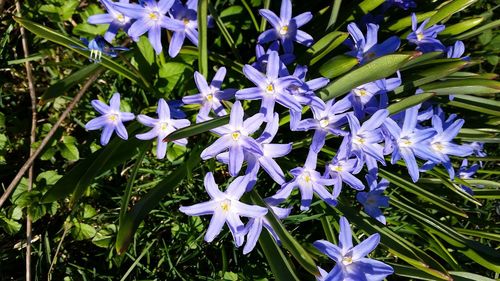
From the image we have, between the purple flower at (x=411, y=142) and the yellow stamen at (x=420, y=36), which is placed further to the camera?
the yellow stamen at (x=420, y=36)

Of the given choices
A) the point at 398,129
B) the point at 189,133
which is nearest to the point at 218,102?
the point at 189,133

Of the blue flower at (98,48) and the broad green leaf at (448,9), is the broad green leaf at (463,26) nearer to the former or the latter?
the broad green leaf at (448,9)

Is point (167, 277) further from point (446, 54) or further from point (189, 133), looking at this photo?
point (446, 54)

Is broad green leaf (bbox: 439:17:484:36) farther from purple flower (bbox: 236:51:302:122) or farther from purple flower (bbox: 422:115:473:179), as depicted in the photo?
purple flower (bbox: 236:51:302:122)

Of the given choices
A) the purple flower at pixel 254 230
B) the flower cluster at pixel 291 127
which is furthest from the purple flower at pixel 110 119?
the purple flower at pixel 254 230

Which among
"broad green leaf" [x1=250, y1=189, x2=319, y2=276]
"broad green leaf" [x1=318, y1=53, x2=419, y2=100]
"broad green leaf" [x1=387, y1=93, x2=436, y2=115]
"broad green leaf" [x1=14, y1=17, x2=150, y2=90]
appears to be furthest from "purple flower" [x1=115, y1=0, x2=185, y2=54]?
"broad green leaf" [x1=387, y1=93, x2=436, y2=115]

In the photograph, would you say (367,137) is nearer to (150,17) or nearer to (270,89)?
(270,89)
